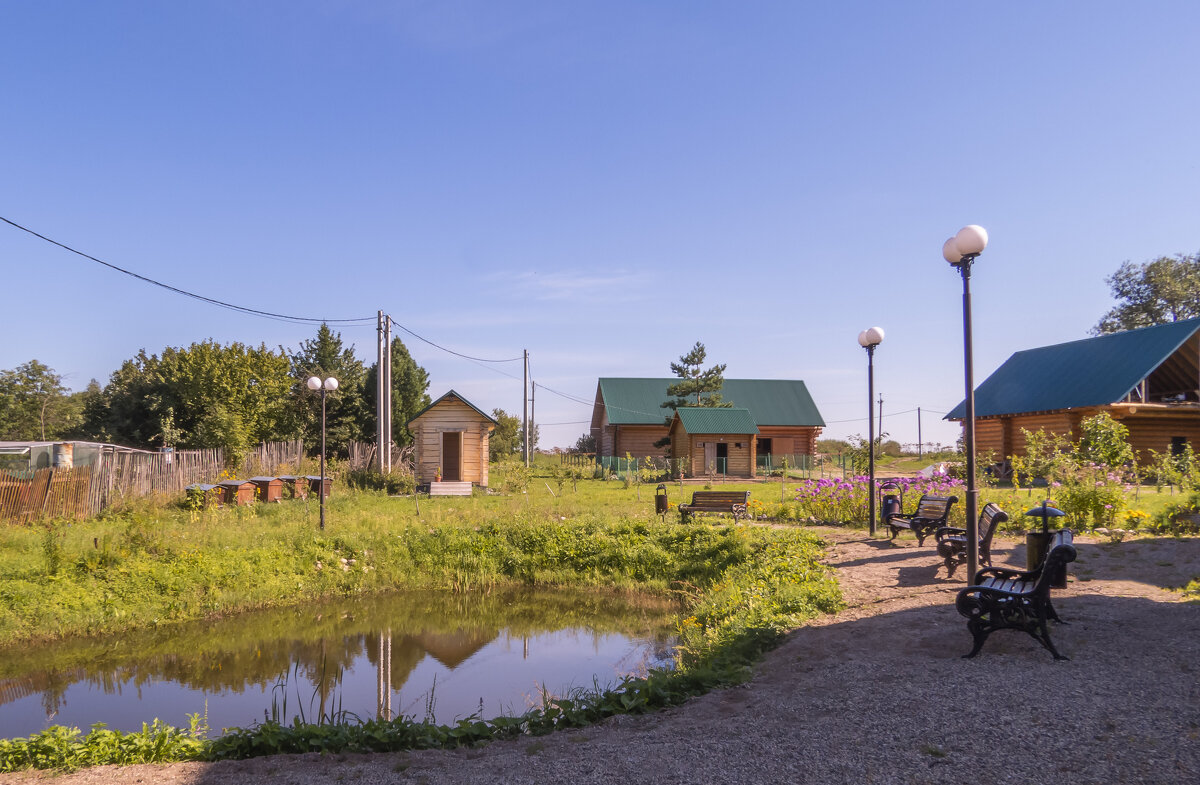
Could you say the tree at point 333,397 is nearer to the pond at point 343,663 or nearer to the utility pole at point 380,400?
the utility pole at point 380,400

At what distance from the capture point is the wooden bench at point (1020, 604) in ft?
20.2

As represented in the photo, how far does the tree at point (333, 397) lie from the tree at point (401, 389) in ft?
1.85

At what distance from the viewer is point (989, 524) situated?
28.7ft

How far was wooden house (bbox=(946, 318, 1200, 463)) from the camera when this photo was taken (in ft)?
86.2

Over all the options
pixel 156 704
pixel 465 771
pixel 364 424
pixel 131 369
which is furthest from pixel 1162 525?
pixel 131 369

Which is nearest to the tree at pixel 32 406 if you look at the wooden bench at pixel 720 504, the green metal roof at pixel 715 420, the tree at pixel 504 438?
the tree at pixel 504 438

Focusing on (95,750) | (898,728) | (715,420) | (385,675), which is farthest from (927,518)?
(715,420)

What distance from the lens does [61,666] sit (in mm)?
9773

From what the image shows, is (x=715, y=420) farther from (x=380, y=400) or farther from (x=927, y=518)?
(x=927, y=518)

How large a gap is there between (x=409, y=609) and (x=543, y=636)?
3032 mm

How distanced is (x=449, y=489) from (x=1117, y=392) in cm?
2414

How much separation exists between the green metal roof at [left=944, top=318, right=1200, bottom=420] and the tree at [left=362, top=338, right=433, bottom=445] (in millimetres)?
27539

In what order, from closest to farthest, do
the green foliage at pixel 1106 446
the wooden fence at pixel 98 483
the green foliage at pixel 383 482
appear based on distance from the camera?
1. the wooden fence at pixel 98 483
2. the green foliage at pixel 1106 446
3. the green foliage at pixel 383 482

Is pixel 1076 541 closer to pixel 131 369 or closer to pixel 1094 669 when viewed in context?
pixel 1094 669
